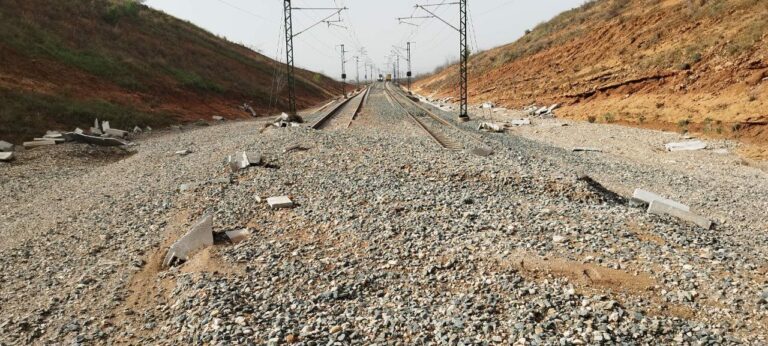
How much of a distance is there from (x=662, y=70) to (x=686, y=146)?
1092 centimetres

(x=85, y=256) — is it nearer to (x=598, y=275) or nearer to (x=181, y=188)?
(x=181, y=188)

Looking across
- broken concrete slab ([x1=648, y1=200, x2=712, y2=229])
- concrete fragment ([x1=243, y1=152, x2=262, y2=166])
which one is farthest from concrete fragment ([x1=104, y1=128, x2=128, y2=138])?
broken concrete slab ([x1=648, y1=200, x2=712, y2=229])

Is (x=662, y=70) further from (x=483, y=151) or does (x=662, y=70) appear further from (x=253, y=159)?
(x=253, y=159)

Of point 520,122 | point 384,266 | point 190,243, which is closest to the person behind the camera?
point 384,266

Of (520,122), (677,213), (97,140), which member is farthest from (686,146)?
(97,140)

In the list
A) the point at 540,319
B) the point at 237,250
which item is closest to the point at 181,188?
the point at 237,250

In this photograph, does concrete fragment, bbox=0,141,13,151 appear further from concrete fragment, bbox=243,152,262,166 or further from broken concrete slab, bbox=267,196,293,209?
broken concrete slab, bbox=267,196,293,209

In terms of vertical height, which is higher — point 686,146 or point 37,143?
point 37,143

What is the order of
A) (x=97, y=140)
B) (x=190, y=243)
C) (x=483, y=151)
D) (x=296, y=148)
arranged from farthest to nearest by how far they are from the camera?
1. (x=97, y=140)
2. (x=296, y=148)
3. (x=483, y=151)
4. (x=190, y=243)

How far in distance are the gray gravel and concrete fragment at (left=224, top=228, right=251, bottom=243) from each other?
0.20 m

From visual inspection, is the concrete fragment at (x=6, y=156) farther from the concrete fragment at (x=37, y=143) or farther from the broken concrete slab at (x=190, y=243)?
the broken concrete slab at (x=190, y=243)

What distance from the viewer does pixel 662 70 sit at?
2595 centimetres

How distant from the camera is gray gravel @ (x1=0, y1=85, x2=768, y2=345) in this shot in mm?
4844

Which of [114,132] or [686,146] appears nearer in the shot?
[686,146]
